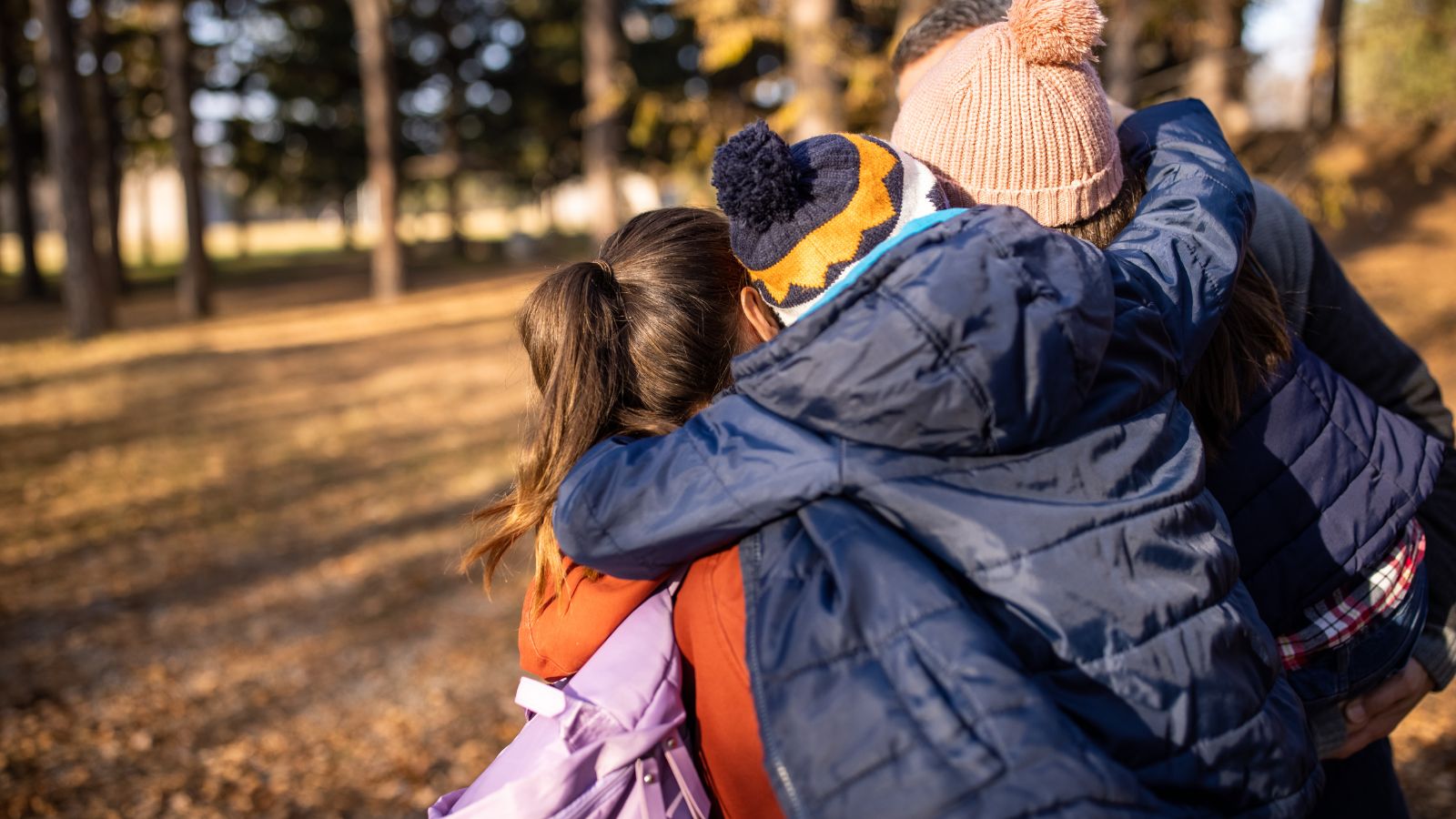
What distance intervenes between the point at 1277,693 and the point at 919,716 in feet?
1.86

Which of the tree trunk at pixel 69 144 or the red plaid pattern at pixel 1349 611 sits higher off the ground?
the tree trunk at pixel 69 144

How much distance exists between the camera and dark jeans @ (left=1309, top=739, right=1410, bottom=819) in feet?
6.31

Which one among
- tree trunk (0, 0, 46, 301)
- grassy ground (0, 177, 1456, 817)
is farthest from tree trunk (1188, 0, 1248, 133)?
tree trunk (0, 0, 46, 301)

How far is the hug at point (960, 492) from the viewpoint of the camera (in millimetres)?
1147

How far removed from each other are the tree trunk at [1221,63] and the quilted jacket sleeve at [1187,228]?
13.1ft

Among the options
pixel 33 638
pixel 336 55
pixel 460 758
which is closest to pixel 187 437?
pixel 33 638

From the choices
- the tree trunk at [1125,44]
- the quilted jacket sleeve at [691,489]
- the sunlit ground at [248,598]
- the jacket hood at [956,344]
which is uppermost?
the tree trunk at [1125,44]

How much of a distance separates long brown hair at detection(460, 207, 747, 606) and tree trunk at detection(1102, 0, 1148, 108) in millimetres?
6063

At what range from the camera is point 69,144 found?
15039 mm

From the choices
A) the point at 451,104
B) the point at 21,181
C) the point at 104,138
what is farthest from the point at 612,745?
the point at 451,104

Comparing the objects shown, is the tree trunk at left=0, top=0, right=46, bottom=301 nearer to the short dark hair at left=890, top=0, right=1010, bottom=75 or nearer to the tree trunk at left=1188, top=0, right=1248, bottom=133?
the tree trunk at left=1188, top=0, right=1248, bottom=133

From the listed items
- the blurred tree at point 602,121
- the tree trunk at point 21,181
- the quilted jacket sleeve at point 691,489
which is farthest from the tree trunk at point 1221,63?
the tree trunk at point 21,181

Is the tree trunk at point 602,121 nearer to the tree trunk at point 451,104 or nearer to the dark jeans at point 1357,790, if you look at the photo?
the tree trunk at point 451,104

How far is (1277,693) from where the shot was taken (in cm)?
134
